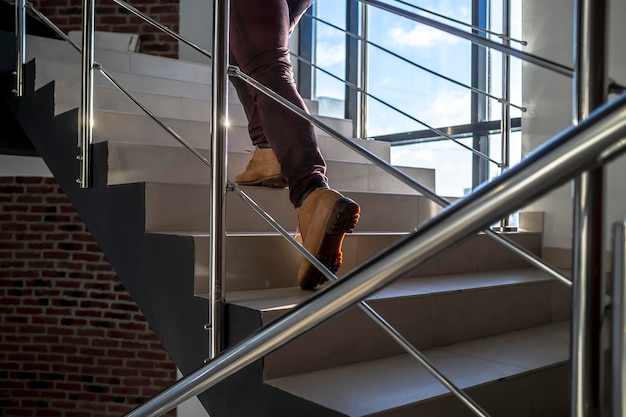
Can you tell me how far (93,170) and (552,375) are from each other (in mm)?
1199

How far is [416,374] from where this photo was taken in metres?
1.08

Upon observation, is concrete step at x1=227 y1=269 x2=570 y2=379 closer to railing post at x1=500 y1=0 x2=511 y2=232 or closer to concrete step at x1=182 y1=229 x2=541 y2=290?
concrete step at x1=182 y1=229 x2=541 y2=290

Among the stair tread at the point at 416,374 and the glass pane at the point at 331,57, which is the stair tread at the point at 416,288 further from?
the glass pane at the point at 331,57

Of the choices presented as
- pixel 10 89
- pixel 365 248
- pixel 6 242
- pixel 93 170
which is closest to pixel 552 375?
pixel 365 248

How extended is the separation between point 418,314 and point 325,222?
0.97ft

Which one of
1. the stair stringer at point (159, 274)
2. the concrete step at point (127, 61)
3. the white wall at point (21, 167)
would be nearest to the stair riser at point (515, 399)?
the stair stringer at point (159, 274)

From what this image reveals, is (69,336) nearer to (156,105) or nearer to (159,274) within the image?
(156,105)

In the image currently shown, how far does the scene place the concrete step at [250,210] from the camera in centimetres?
138

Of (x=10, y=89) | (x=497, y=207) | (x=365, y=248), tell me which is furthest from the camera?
(x=10, y=89)

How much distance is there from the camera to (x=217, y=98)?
3.40 feet

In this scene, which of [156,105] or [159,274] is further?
[156,105]

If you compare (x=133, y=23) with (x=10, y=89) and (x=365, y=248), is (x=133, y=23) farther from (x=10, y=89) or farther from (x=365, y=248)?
(x=365, y=248)

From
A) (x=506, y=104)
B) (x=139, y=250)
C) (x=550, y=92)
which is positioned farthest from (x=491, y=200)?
(x=550, y=92)

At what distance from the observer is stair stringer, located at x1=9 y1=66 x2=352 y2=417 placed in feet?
3.38
